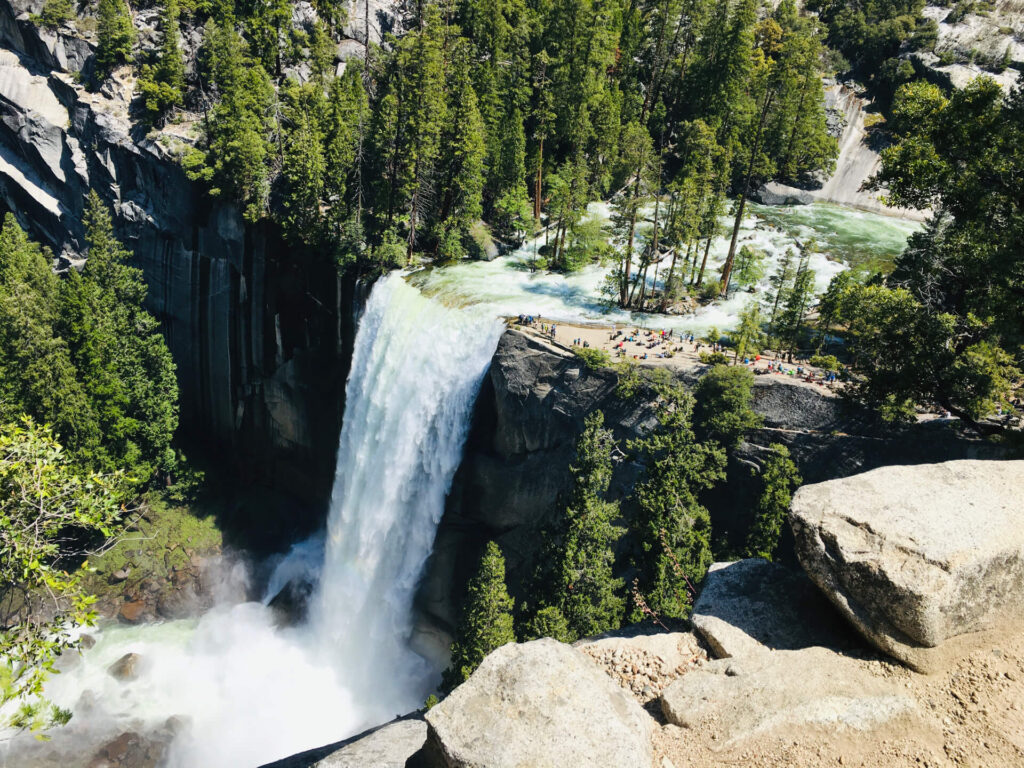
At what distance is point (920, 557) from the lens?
1178cm

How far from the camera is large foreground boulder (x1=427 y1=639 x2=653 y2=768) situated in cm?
1120

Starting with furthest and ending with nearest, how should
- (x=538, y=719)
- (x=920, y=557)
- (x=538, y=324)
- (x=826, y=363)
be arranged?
(x=538, y=324) < (x=826, y=363) < (x=920, y=557) < (x=538, y=719)

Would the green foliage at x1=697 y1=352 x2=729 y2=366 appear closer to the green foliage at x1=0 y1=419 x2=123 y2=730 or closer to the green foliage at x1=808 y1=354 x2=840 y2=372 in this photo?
the green foliage at x1=808 y1=354 x2=840 y2=372

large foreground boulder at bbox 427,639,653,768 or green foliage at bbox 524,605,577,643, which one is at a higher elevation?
large foreground boulder at bbox 427,639,653,768

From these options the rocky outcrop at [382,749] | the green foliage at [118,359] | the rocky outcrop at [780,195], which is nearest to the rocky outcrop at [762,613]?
the rocky outcrop at [382,749]

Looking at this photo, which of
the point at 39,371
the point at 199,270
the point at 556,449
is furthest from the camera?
the point at 199,270

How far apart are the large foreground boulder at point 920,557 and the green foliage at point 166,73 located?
5050 centimetres

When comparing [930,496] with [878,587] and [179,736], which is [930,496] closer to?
[878,587]

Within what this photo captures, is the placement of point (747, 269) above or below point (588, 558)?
above

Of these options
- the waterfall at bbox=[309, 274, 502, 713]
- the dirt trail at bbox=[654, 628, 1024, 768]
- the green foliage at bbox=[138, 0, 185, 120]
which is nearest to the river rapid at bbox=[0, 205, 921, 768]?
the waterfall at bbox=[309, 274, 502, 713]

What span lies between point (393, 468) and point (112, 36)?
39.5 m

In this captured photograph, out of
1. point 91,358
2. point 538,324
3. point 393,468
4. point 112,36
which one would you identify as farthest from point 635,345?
point 112,36

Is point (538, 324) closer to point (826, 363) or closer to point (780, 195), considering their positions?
Result: point (826, 363)

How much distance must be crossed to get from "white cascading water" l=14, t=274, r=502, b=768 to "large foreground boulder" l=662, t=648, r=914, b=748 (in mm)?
21581
